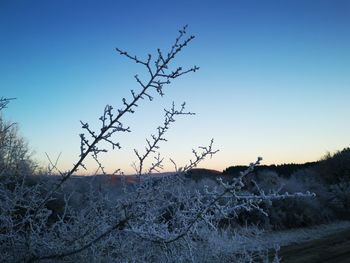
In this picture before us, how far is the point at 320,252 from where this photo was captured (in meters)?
Answer: 16.7

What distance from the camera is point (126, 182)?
354cm

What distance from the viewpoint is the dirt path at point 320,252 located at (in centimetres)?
1501

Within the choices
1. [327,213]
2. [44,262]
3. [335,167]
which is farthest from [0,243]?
[335,167]

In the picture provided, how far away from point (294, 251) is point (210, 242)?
1354 cm

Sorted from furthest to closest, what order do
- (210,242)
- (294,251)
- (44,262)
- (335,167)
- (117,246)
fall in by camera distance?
1. (335,167)
2. (294,251)
3. (210,242)
4. (117,246)
5. (44,262)

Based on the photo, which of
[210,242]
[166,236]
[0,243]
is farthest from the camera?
[210,242]

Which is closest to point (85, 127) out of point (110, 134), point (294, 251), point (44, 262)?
point (110, 134)

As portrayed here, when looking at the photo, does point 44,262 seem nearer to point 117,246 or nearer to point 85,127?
point 117,246

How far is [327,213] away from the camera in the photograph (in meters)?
29.4

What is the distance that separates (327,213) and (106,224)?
29.4 meters

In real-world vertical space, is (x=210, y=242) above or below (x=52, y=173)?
below

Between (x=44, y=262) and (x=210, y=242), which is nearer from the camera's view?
(x=44, y=262)

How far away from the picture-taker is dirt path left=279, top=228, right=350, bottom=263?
49.2 feet

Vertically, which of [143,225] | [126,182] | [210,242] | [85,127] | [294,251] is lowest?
[294,251]
